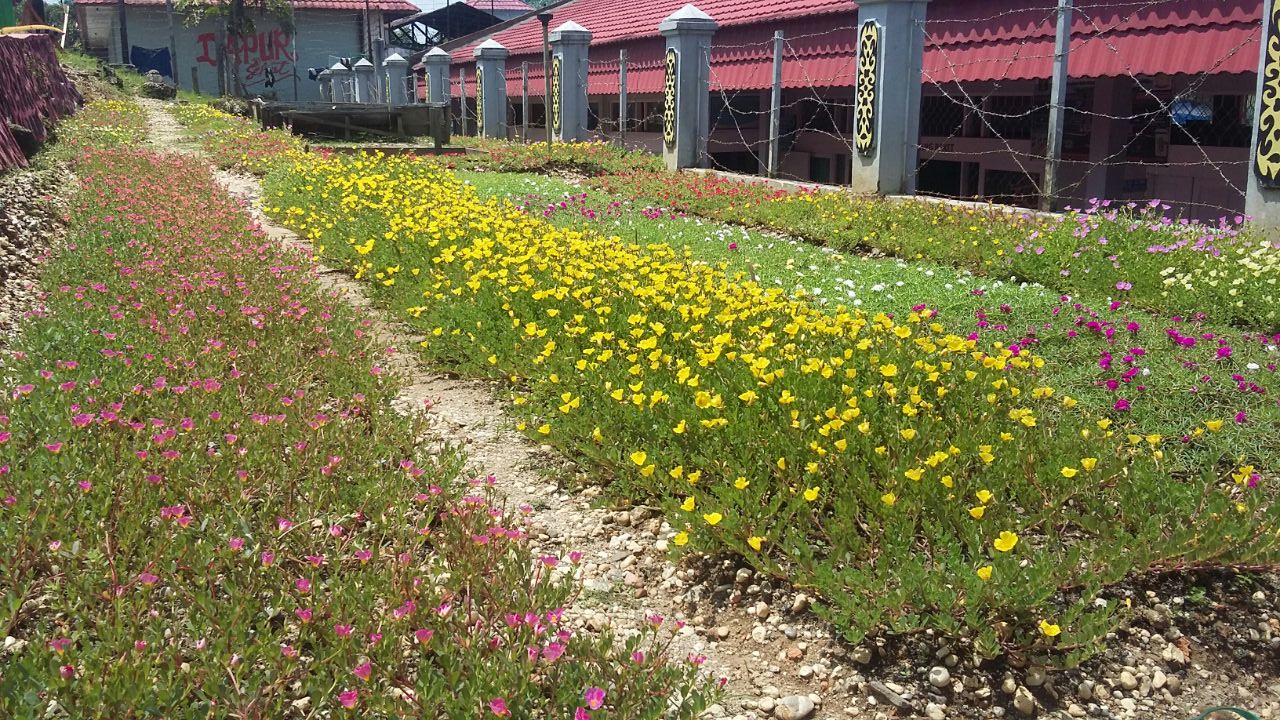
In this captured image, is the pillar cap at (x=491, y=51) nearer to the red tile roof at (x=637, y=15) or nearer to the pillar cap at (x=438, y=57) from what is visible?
the red tile roof at (x=637, y=15)

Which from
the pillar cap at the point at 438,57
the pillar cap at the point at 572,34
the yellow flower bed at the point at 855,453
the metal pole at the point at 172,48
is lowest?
the yellow flower bed at the point at 855,453

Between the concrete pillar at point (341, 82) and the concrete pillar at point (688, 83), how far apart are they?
27.6 m

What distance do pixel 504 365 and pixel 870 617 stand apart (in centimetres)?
282

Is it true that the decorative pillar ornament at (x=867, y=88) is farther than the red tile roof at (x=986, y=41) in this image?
Yes

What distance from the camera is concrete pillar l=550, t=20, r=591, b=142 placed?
2123 centimetres

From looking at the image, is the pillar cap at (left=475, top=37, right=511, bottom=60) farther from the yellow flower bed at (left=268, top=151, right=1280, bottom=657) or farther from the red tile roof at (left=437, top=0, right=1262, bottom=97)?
the yellow flower bed at (left=268, top=151, right=1280, bottom=657)

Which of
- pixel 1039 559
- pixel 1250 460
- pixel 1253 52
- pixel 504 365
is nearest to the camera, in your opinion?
pixel 1039 559

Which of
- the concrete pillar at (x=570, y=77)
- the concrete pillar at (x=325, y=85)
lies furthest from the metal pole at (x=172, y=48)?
the concrete pillar at (x=570, y=77)

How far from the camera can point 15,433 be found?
12.5ft

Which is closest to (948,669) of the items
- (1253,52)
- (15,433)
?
(15,433)

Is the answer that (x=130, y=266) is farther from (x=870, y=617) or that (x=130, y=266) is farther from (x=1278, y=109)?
(x=1278, y=109)

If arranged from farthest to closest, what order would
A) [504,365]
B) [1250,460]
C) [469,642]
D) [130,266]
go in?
[130,266] → [504,365] → [1250,460] → [469,642]

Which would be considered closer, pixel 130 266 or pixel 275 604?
pixel 275 604

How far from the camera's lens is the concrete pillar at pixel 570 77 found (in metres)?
21.2
